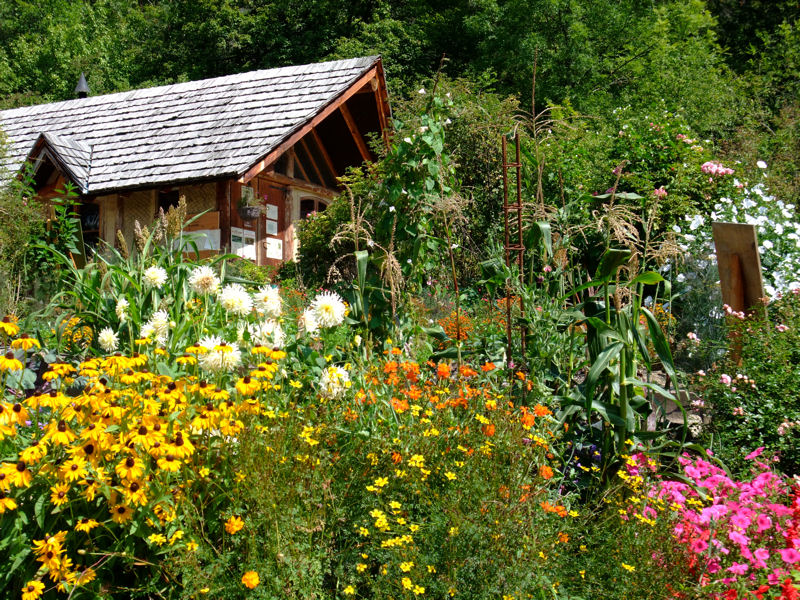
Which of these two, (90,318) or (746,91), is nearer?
(90,318)

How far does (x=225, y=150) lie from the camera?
1280cm

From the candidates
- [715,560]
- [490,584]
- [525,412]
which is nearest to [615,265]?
[525,412]

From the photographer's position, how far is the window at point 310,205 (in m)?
15.4

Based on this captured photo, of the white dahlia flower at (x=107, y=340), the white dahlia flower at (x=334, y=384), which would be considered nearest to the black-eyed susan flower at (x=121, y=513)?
the white dahlia flower at (x=334, y=384)

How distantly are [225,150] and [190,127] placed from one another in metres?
1.92

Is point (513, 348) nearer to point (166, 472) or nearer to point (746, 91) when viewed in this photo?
point (166, 472)

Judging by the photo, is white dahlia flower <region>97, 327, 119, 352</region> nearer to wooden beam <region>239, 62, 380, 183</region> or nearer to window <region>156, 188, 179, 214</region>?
wooden beam <region>239, 62, 380, 183</region>

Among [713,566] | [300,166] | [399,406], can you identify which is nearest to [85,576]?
[399,406]

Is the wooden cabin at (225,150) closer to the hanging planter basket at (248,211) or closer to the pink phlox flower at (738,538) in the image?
the hanging planter basket at (248,211)

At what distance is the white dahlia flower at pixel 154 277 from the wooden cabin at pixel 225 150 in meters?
8.11

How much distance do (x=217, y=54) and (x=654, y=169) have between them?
21.0 m

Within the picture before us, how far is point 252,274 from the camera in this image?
1181cm

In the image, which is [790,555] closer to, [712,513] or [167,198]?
[712,513]

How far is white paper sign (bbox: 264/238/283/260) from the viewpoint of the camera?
14143mm
